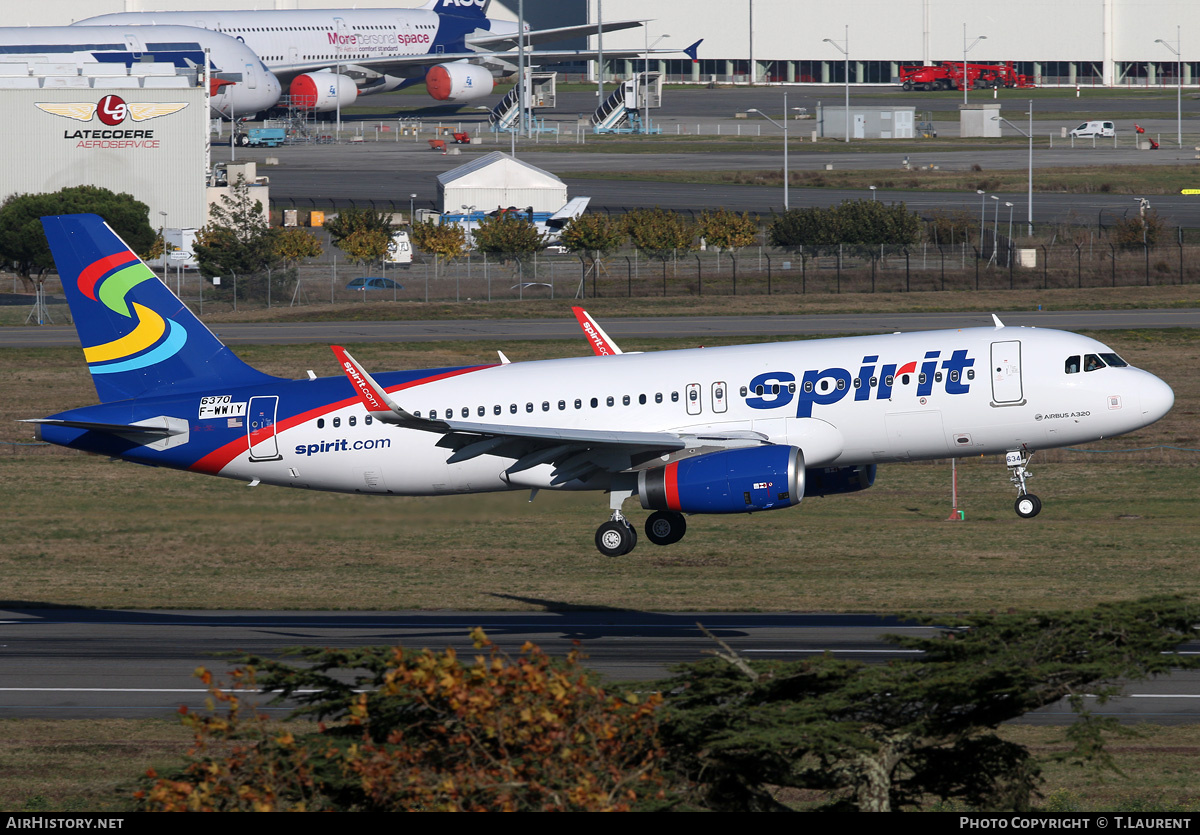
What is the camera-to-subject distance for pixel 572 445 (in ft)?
121

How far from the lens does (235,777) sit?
14117mm

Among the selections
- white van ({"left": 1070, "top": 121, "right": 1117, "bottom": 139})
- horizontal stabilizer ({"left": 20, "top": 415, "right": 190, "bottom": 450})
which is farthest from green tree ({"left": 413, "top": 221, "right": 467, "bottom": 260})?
white van ({"left": 1070, "top": 121, "right": 1117, "bottom": 139})

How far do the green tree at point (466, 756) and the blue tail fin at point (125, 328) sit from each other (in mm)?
26555

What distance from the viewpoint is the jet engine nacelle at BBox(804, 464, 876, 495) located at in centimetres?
3856

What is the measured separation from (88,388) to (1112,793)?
5903 cm

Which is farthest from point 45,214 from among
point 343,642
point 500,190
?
point 343,642

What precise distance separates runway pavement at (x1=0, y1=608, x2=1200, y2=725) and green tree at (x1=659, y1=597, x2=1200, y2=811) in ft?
34.6

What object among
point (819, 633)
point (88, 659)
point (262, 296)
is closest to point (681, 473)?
point (819, 633)

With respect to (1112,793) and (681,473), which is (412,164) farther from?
(1112,793)

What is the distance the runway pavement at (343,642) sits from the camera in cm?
2961

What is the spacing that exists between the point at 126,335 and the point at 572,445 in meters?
13.1

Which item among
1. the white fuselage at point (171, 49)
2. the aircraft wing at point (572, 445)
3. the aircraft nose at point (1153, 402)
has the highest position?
the white fuselage at point (171, 49)

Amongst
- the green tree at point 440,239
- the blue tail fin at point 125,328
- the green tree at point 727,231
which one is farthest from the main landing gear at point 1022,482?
the green tree at point 440,239

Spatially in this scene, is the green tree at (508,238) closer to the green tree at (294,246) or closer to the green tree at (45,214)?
the green tree at (294,246)
